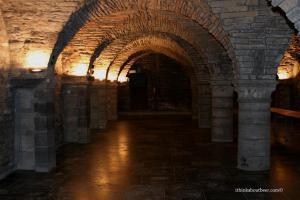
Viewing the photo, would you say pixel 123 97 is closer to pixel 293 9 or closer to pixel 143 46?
pixel 143 46

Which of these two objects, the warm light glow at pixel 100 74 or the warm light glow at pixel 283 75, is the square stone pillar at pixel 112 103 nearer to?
the warm light glow at pixel 100 74

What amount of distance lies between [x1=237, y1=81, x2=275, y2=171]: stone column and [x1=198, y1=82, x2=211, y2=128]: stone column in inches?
260

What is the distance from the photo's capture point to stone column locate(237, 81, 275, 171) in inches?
275

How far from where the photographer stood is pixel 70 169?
7.10 metres

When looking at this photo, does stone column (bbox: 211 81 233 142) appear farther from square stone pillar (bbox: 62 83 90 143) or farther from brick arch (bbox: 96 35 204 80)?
square stone pillar (bbox: 62 83 90 143)

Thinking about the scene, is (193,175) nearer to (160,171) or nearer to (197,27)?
(160,171)

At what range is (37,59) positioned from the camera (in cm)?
684

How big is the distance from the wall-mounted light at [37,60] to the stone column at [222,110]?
16.7ft

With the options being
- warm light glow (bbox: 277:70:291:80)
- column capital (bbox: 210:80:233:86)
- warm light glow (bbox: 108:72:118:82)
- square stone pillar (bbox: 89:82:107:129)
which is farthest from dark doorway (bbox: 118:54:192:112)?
column capital (bbox: 210:80:233:86)

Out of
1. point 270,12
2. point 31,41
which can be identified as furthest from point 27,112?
point 270,12

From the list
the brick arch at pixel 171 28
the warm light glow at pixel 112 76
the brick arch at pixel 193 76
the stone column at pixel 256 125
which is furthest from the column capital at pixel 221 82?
the warm light glow at pixel 112 76

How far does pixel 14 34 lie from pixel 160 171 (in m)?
3.91

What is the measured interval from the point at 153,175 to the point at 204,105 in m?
7.56

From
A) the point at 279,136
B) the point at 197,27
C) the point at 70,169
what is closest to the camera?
the point at 70,169
